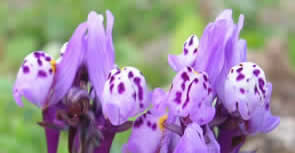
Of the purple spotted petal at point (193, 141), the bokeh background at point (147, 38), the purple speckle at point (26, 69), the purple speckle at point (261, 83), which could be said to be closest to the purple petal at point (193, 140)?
the purple spotted petal at point (193, 141)

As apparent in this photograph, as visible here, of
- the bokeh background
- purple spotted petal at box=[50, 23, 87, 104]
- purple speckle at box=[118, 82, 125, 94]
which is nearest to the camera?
purple speckle at box=[118, 82, 125, 94]

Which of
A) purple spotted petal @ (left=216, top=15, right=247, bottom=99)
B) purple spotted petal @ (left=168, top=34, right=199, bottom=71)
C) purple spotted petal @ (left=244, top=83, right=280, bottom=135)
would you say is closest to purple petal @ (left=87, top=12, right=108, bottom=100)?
purple spotted petal @ (left=168, top=34, right=199, bottom=71)

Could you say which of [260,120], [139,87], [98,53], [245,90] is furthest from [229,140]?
[98,53]

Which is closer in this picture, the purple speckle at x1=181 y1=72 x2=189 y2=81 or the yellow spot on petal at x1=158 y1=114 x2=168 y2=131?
the purple speckle at x1=181 y1=72 x2=189 y2=81

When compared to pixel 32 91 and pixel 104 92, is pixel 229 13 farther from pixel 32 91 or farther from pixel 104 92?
pixel 32 91

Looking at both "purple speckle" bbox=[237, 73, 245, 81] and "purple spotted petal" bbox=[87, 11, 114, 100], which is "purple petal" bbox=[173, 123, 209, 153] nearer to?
"purple speckle" bbox=[237, 73, 245, 81]

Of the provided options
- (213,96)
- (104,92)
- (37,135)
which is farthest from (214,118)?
(37,135)

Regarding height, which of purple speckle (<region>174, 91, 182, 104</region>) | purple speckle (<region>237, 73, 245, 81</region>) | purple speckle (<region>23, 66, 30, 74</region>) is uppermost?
purple speckle (<region>23, 66, 30, 74</region>)

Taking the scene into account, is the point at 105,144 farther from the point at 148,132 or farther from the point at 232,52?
the point at 232,52
